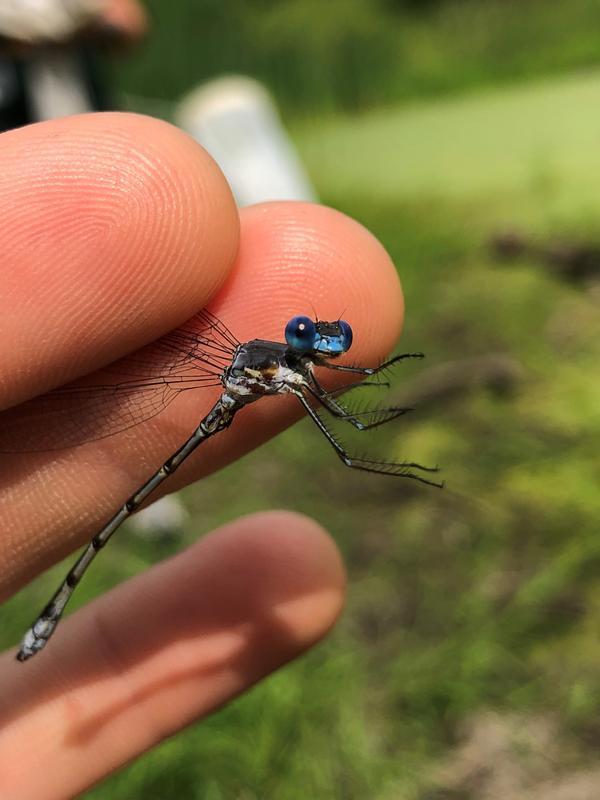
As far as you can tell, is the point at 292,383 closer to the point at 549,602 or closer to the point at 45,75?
the point at 549,602

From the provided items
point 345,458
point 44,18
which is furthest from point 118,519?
point 44,18

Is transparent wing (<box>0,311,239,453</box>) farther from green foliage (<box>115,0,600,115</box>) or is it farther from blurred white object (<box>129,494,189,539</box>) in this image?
green foliage (<box>115,0,600,115</box>)

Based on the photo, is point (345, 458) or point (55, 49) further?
point (55, 49)

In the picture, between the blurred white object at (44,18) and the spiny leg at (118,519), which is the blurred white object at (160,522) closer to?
the spiny leg at (118,519)

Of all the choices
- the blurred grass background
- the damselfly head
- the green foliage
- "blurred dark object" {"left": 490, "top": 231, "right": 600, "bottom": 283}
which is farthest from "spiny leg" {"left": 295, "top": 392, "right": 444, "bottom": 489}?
the green foliage

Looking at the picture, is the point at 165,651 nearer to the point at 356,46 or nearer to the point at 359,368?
the point at 359,368
